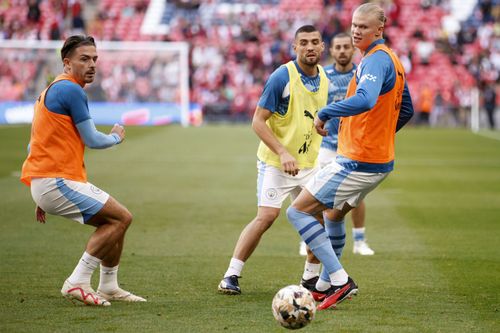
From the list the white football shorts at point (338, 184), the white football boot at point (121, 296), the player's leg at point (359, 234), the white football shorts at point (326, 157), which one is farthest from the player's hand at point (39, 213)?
the player's leg at point (359, 234)

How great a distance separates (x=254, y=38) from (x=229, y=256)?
30.5 metres

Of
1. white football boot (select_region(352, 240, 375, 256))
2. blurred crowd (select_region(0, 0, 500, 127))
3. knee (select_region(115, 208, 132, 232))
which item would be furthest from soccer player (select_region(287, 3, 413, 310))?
blurred crowd (select_region(0, 0, 500, 127))

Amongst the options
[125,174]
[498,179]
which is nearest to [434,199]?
[498,179]

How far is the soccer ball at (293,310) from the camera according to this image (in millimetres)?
6270

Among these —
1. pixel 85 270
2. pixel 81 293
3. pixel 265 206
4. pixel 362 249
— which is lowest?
pixel 362 249

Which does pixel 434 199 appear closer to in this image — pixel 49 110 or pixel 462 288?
pixel 462 288

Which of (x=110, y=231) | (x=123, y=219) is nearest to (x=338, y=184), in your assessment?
(x=123, y=219)

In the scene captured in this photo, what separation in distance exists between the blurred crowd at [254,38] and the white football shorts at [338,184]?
87.6 ft

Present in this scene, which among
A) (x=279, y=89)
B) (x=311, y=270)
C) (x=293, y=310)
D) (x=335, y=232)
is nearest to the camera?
(x=293, y=310)

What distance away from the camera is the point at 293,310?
20.6 ft

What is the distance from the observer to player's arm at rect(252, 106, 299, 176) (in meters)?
7.46

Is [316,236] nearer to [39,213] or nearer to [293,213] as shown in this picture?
[293,213]

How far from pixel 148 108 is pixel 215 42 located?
281 inches

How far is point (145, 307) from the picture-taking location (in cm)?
727
